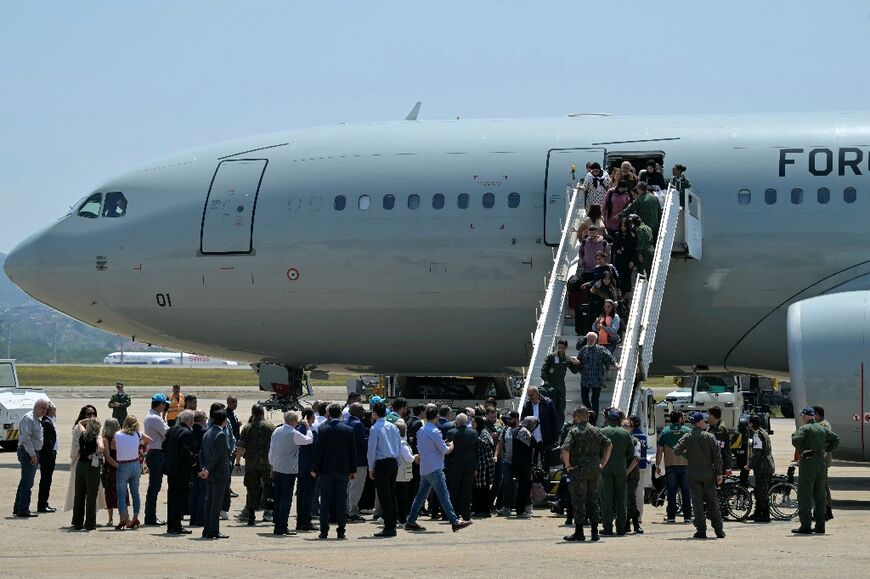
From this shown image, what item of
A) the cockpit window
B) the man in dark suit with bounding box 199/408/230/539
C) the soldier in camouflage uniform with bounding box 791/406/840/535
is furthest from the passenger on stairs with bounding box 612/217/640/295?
the cockpit window

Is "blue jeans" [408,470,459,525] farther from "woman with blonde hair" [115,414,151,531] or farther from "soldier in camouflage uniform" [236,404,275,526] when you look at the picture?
"woman with blonde hair" [115,414,151,531]

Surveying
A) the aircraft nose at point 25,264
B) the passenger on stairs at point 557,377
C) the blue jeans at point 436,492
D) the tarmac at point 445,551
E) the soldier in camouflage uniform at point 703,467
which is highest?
the aircraft nose at point 25,264

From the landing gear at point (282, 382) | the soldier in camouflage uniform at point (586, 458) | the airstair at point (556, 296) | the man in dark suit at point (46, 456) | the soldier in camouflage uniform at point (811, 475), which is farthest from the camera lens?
the landing gear at point (282, 382)

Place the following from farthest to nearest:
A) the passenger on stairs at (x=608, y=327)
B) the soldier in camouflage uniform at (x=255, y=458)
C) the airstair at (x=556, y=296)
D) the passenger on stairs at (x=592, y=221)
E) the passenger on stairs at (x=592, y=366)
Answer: the passenger on stairs at (x=592, y=221) < the airstair at (x=556, y=296) < the passenger on stairs at (x=608, y=327) < the passenger on stairs at (x=592, y=366) < the soldier in camouflage uniform at (x=255, y=458)

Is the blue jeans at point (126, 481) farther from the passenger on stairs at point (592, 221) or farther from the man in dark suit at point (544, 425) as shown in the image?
the passenger on stairs at point (592, 221)

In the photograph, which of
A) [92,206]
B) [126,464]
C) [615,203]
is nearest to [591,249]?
[615,203]

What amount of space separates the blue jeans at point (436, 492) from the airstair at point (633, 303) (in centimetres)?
281

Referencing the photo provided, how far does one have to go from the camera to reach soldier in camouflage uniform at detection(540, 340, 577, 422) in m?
20.3

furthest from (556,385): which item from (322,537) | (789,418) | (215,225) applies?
(789,418)

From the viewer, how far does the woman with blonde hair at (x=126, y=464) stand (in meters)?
17.7

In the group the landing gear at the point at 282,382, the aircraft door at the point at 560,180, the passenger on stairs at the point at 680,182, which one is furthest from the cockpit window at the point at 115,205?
the passenger on stairs at the point at 680,182

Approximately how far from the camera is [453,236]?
2467cm

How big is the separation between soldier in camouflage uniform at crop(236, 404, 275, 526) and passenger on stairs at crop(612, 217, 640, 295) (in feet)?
21.1

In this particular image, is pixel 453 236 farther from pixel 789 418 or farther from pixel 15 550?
pixel 789 418
